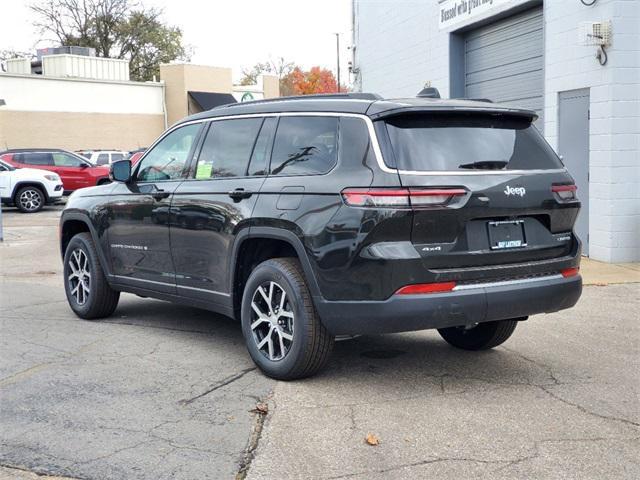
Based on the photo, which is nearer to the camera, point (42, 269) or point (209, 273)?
point (209, 273)

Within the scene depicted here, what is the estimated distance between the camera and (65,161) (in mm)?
26828

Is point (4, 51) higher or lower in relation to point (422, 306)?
higher

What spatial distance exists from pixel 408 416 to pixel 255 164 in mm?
2195

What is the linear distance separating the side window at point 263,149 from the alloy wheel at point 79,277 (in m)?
2.55

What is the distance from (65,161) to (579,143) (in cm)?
1939

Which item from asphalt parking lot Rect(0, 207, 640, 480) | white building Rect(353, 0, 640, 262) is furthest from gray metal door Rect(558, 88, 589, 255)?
asphalt parking lot Rect(0, 207, 640, 480)

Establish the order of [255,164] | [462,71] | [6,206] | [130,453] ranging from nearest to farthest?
[130,453]
[255,164]
[462,71]
[6,206]

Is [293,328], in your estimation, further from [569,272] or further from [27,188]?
[27,188]

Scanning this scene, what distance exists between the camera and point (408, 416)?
483 cm

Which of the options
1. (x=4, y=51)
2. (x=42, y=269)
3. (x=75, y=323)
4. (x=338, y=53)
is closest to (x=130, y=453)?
(x=75, y=323)

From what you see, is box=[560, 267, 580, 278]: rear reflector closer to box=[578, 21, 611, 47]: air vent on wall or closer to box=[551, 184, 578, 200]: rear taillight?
box=[551, 184, 578, 200]: rear taillight

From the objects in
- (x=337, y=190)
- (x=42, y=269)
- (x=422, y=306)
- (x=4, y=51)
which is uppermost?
(x=4, y=51)

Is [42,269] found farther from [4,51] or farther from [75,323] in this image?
[4,51]

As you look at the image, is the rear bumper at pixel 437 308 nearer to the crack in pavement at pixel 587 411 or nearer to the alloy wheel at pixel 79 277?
the crack in pavement at pixel 587 411
